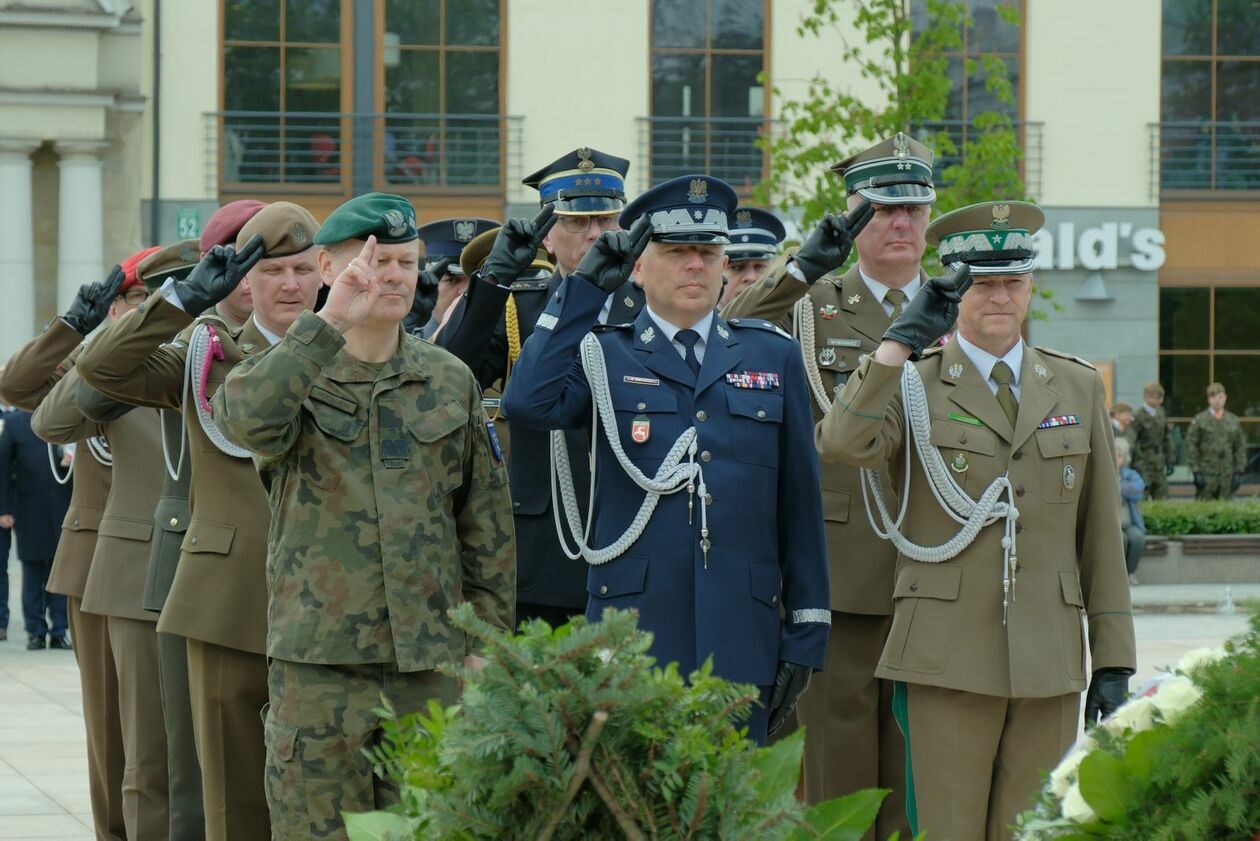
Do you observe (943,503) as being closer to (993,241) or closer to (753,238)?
(993,241)

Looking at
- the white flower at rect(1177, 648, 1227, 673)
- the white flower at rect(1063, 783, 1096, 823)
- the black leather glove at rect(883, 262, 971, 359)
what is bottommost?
the white flower at rect(1063, 783, 1096, 823)

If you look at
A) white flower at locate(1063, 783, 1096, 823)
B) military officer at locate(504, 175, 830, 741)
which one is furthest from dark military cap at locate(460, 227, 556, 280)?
white flower at locate(1063, 783, 1096, 823)

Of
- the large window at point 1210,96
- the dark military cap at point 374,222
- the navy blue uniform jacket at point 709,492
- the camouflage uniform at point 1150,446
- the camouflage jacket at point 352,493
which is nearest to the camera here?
the camouflage jacket at point 352,493

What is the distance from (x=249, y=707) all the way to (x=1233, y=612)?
42.2 feet

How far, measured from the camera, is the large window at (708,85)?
24969mm

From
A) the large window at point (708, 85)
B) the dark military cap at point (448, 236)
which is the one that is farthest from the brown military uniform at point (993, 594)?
the large window at point (708, 85)

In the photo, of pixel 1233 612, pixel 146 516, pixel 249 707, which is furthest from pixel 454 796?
pixel 1233 612

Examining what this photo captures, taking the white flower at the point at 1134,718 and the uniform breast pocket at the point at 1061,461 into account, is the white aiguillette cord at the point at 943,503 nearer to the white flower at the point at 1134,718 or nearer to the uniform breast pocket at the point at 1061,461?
the uniform breast pocket at the point at 1061,461

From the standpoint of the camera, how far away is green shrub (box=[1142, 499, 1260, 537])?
1870 centimetres

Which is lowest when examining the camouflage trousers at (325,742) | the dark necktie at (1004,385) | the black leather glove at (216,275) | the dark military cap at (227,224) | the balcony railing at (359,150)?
the camouflage trousers at (325,742)

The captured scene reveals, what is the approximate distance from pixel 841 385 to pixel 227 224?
5.91ft

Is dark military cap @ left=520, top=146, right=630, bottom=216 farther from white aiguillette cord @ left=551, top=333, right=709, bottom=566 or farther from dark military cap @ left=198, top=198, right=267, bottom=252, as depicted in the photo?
white aiguillette cord @ left=551, top=333, right=709, bottom=566

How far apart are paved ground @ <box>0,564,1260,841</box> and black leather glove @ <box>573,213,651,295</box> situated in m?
1.63

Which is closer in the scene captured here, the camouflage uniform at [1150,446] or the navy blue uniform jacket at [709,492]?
the navy blue uniform jacket at [709,492]
